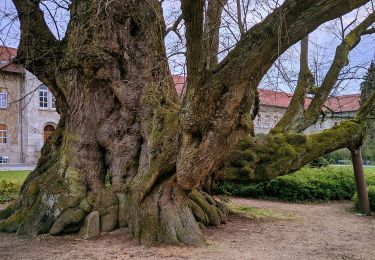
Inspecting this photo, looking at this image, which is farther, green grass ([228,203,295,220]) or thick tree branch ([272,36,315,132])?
green grass ([228,203,295,220])

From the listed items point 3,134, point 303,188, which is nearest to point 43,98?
point 3,134

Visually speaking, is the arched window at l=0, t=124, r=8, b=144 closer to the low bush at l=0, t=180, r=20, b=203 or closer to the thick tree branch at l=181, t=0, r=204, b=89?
the low bush at l=0, t=180, r=20, b=203

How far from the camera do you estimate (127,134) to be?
8117 mm

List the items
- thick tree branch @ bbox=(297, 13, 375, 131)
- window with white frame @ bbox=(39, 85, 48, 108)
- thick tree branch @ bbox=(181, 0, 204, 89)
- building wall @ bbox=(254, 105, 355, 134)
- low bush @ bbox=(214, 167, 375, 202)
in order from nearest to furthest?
thick tree branch @ bbox=(181, 0, 204, 89), thick tree branch @ bbox=(297, 13, 375, 131), building wall @ bbox=(254, 105, 355, 134), low bush @ bbox=(214, 167, 375, 202), window with white frame @ bbox=(39, 85, 48, 108)

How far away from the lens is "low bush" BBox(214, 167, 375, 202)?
1356cm

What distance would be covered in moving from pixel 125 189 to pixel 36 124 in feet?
98.0

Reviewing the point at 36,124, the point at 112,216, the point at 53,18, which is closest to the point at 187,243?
the point at 112,216

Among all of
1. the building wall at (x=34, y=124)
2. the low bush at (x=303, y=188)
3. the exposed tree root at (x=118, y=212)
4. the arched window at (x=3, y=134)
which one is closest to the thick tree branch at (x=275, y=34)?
the exposed tree root at (x=118, y=212)

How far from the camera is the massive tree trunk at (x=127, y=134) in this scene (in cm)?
598

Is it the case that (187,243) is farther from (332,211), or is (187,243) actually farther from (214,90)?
(332,211)

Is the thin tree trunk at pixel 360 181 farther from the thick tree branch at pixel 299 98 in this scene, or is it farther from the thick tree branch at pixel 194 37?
the thick tree branch at pixel 194 37

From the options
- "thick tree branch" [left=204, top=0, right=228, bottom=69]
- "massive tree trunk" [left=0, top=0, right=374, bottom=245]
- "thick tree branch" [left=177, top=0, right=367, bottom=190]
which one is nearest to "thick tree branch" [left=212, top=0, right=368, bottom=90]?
"thick tree branch" [left=177, top=0, right=367, bottom=190]

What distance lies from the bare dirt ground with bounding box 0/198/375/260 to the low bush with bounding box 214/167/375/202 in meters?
4.54

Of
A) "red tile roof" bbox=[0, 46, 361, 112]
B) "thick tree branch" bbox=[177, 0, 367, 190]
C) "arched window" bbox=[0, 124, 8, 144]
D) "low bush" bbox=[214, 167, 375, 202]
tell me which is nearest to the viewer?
"thick tree branch" bbox=[177, 0, 367, 190]
